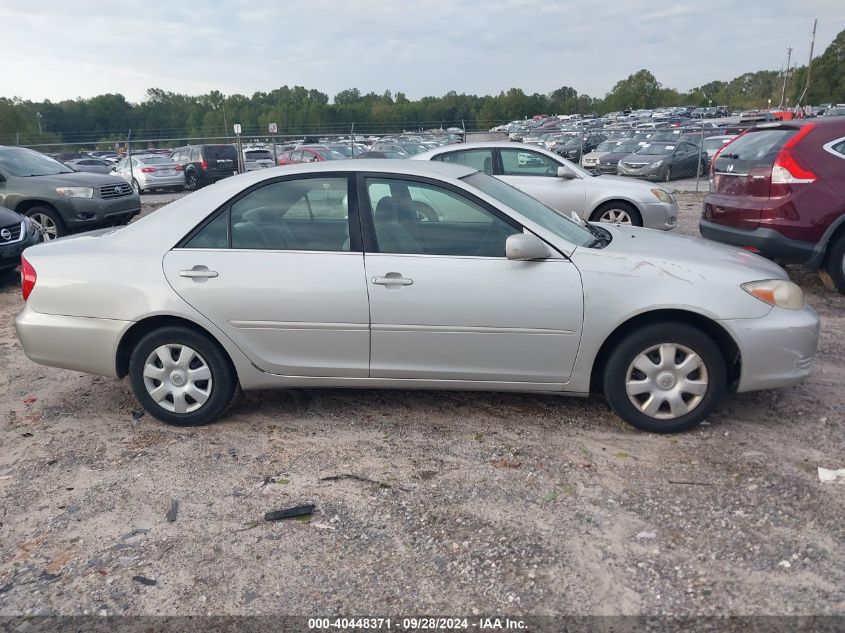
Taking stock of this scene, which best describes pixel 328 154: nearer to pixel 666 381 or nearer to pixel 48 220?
pixel 48 220

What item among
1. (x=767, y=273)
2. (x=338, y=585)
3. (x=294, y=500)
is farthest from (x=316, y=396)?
(x=767, y=273)

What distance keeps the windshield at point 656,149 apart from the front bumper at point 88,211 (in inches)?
645

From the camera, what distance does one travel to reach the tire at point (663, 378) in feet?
12.7

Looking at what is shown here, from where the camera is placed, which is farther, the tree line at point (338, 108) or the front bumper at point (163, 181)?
the tree line at point (338, 108)

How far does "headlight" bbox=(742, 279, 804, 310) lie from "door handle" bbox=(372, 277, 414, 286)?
1895 mm

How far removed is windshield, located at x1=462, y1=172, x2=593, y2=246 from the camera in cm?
418

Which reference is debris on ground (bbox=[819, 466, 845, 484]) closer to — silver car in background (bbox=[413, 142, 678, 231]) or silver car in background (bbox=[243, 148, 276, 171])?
silver car in background (bbox=[413, 142, 678, 231])

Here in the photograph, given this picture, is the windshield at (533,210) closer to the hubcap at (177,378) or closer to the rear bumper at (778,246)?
the hubcap at (177,378)

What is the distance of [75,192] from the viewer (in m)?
10.6

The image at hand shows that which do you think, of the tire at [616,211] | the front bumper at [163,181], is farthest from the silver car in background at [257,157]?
the tire at [616,211]

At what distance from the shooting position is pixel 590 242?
4.23 metres

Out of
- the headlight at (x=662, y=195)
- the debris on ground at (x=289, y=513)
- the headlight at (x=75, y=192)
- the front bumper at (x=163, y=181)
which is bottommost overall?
the debris on ground at (x=289, y=513)

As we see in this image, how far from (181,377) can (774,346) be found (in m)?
3.47

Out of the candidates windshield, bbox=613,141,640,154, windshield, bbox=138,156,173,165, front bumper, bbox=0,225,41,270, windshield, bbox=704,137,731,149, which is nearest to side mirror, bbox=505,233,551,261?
front bumper, bbox=0,225,41,270
